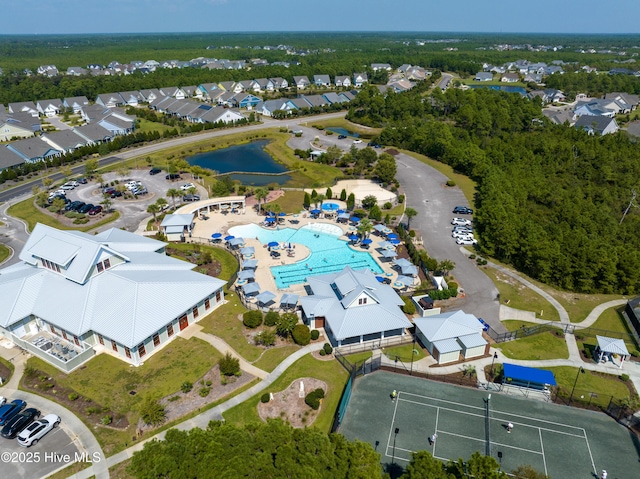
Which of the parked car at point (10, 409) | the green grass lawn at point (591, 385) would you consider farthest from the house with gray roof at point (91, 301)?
the green grass lawn at point (591, 385)

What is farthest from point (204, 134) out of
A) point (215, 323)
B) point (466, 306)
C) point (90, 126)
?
point (466, 306)

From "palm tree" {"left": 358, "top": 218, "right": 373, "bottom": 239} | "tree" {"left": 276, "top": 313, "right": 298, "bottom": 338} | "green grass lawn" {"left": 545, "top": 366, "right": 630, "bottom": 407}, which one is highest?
"palm tree" {"left": 358, "top": 218, "right": 373, "bottom": 239}

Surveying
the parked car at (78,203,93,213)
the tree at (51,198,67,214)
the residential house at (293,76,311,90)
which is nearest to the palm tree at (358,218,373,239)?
the parked car at (78,203,93,213)

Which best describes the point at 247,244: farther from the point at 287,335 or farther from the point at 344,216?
the point at 287,335

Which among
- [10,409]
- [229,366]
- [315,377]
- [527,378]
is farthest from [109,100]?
[527,378]

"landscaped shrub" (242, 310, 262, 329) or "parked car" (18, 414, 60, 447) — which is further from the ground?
"landscaped shrub" (242, 310, 262, 329)

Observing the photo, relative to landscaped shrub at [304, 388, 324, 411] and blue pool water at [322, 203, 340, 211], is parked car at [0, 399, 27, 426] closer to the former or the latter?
landscaped shrub at [304, 388, 324, 411]

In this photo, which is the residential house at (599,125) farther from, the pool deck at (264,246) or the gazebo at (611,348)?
the gazebo at (611,348)
